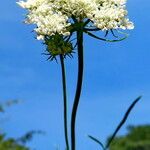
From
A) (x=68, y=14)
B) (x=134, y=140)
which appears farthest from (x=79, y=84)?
(x=134, y=140)

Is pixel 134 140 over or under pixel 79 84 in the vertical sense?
over

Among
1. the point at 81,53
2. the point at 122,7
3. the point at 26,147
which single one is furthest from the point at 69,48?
the point at 26,147

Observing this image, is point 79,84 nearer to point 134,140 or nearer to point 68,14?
point 68,14

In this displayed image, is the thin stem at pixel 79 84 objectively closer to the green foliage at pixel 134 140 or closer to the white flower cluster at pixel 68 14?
the white flower cluster at pixel 68 14

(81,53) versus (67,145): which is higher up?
(81,53)

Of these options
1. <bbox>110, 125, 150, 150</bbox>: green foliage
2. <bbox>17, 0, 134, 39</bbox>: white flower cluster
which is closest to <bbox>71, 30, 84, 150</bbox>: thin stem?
<bbox>17, 0, 134, 39</bbox>: white flower cluster

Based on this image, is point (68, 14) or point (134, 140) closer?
point (68, 14)

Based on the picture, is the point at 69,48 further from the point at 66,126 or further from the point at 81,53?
the point at 66,126
